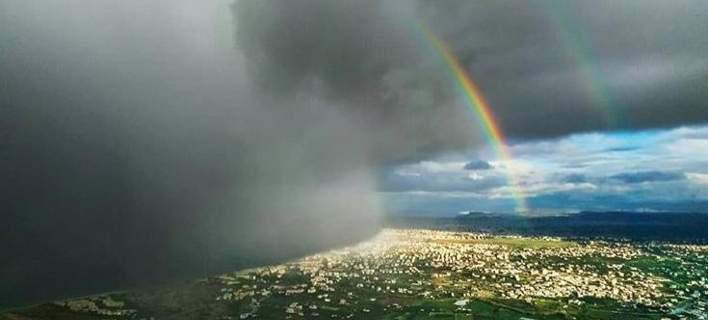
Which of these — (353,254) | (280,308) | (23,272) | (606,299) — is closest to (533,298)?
(606,299)

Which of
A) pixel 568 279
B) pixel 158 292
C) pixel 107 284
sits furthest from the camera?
pixel 568 279

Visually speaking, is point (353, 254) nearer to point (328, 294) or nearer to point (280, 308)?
point (328, 294)

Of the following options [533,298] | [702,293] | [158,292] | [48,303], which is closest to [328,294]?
[158,292]

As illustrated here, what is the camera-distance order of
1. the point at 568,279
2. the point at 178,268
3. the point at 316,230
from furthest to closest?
1. the point at 316,230
2. the point at 178,268
3. the point at 568,279

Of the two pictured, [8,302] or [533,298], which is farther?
[533,298]

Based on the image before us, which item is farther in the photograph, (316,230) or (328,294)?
(316,230)

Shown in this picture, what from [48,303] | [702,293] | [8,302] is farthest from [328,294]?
[702,293]

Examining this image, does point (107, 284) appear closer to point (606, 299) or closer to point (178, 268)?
point (178, 268)

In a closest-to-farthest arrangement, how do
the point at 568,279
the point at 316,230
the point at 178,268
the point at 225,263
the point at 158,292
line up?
1. the point at 158,292
2. the point at 568,279
3. the point at 178,268
4. the point at 225,263
5. the point at 316,230

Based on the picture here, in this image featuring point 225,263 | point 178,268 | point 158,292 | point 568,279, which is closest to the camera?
point 158,292
